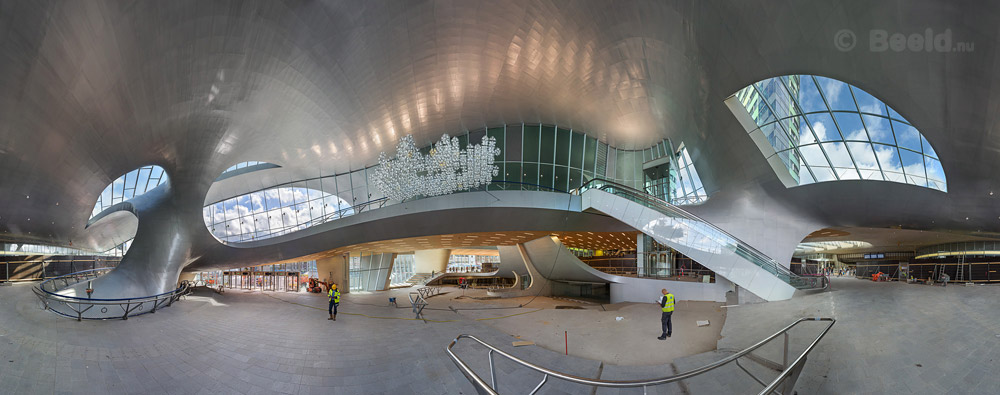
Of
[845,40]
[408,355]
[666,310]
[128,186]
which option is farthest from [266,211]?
[845,40]

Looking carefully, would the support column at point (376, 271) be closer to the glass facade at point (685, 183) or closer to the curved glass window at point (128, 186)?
the curved glass window at point (128, 186)

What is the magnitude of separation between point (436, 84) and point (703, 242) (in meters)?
15.1

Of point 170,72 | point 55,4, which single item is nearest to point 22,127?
point 170,72

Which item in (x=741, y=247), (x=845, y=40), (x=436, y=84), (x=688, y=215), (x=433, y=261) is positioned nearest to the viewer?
(x=845, y=40)

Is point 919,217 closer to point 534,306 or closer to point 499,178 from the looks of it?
point 534,306

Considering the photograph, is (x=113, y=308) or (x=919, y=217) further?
(x=919, y=217)

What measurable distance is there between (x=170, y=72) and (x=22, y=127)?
3471 mm

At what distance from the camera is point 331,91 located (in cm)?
1784

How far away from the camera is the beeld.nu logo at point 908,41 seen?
5867 mm

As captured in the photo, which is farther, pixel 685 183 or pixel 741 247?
pixel 685 183

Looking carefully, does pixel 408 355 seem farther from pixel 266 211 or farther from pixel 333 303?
pixel 266 211

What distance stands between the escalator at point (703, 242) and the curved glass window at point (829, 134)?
365 centimetres

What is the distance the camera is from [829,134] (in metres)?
12.3

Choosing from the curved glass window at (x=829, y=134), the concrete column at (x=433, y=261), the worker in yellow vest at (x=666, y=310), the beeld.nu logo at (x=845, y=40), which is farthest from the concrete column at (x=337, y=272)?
the beeld.nu logo at (x=845, y=40)
